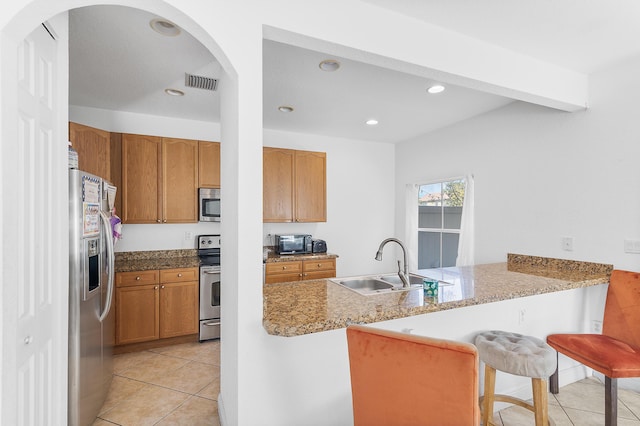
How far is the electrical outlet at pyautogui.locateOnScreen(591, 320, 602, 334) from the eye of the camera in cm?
255

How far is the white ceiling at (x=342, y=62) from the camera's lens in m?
1.78

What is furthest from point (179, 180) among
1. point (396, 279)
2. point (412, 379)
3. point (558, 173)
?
point (558, 173)

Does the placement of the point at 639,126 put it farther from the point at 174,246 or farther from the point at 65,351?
the point at 174,246

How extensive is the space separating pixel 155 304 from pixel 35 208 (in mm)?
2142

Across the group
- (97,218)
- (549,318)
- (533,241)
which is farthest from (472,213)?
(97,218)

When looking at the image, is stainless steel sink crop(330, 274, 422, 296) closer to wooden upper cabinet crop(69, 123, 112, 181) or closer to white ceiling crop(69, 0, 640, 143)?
white ceiling crop(69, 0, 640, 143)

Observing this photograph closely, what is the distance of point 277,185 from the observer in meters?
3.96

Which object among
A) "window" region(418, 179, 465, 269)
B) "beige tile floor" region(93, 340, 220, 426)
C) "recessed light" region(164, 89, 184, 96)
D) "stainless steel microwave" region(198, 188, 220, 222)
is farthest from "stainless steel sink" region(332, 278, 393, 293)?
"recessed light" region(164, 89, 184, 96)

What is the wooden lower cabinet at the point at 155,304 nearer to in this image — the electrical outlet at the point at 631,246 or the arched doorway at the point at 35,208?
the arched doorway at the point at 35,208

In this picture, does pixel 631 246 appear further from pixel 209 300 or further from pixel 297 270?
pixel 209 300

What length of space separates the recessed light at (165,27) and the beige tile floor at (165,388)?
2532 millimetres

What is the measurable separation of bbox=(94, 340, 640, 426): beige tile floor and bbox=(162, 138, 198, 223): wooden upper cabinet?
1.50 meters

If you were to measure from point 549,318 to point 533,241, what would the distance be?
85 cm

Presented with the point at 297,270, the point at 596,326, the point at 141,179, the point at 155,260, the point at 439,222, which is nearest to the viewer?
the point at 596,326
